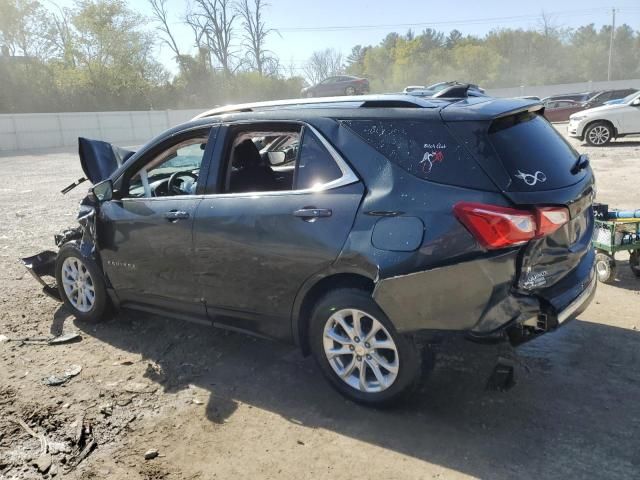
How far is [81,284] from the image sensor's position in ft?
15.5

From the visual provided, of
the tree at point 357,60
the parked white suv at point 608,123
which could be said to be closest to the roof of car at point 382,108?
the parked white suv at point 608,123

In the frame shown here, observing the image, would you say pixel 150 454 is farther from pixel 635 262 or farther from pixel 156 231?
pixel 635 262

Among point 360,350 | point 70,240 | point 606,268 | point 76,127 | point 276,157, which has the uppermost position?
point 76,127

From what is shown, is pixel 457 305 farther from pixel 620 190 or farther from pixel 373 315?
pixel 620 190

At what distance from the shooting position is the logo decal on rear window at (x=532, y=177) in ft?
9.06

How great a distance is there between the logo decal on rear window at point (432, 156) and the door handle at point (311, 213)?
0.60 metres

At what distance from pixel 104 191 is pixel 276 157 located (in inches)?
57.5

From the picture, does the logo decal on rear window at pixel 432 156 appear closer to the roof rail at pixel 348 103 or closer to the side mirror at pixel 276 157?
the roof rail at pixel 348 103

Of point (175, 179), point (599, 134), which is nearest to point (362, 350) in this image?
point (175, 179)

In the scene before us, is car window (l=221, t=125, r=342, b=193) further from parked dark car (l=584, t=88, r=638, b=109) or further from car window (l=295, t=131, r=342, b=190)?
parked dark car (l=584, t=88, r=638, b=109)

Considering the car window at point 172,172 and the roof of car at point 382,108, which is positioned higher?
the roof of car at point 382,108

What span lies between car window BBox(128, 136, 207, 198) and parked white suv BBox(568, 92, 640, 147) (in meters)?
14.7

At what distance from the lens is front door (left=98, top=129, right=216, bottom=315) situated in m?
3.81

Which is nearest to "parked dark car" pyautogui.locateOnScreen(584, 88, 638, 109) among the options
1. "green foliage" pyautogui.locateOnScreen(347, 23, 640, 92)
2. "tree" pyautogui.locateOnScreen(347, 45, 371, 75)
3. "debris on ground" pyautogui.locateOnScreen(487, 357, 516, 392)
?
"debris on ground" pyautogui.locateOnScreen(487, 357, 516, 392)
